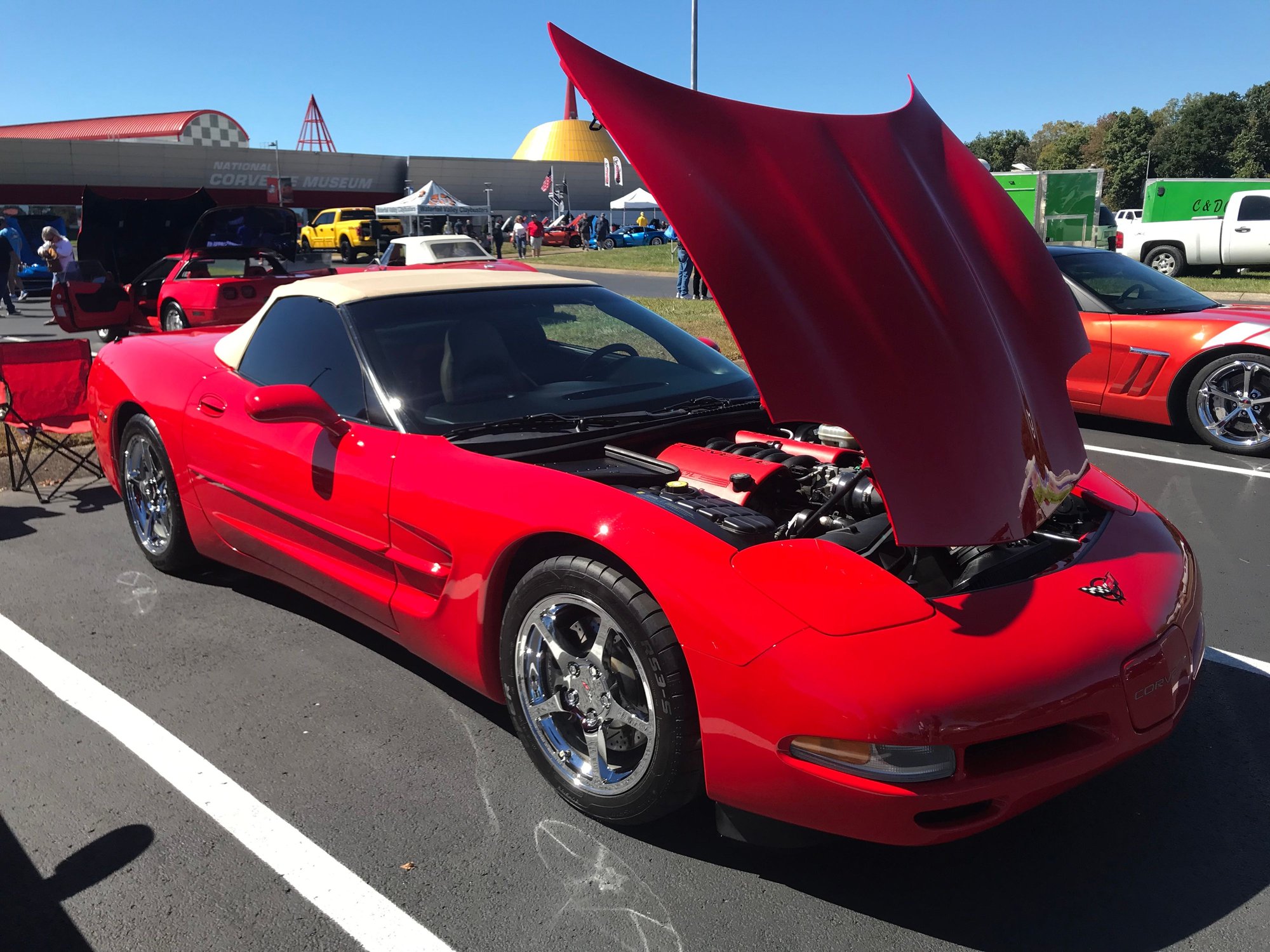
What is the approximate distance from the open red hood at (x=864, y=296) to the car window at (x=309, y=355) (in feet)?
4.69

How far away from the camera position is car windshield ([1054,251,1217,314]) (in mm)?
6969

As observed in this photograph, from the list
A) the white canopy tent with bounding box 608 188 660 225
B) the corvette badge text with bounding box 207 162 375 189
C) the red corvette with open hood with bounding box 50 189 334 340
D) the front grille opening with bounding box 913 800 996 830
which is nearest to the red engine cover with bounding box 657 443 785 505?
the front grille opening with bounding box 913 800 996 830

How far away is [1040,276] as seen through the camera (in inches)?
125

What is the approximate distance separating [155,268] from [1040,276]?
1198 cm

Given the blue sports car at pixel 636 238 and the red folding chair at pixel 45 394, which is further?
the blue sports car at pixel 636 238

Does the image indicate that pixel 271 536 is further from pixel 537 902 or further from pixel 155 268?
pixel 155 268

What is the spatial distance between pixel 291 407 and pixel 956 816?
2225 mm

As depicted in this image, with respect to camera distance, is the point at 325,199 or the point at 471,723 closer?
the point at 471,723

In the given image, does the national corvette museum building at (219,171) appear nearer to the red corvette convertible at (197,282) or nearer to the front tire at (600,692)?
the red corvette convertible at (197,282)

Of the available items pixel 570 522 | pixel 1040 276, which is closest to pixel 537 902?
pixel 570 522

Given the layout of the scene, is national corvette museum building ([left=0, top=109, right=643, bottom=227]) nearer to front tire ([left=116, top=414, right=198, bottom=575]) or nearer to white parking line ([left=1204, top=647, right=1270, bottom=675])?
front tire ([left=116, top=414, right=198, bottom=575])

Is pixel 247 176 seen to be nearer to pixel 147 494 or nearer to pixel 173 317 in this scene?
pixel 173 317

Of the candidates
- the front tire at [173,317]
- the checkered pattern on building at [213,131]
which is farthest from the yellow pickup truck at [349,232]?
the checkered pattern on building at [213,131]

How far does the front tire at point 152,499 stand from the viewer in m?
4.20
